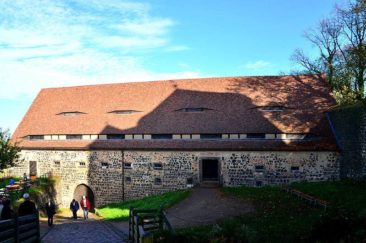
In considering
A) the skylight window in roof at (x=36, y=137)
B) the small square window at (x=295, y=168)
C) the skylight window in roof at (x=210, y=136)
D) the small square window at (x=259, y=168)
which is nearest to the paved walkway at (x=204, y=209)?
the small square window at (x=259, y=168)

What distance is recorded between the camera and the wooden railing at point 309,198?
17.1 meters

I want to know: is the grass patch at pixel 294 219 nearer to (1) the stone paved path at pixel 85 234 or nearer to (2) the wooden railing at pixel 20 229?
(1) the stone paved path at pixel 85 234

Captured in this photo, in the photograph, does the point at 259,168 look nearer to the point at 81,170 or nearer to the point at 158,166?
the point at 158,166

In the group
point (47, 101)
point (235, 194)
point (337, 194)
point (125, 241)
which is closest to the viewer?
point (125, 241)

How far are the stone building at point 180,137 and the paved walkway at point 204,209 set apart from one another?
3312 mm

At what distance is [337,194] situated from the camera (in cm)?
1850

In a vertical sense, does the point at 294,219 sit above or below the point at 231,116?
below

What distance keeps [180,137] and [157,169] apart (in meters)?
2.78

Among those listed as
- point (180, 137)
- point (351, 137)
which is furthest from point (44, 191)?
point (351, 137)

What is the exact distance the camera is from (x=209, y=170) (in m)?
26.5

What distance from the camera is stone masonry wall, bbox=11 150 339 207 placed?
24.5 meters

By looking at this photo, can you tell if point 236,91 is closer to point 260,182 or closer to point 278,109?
point 278,109

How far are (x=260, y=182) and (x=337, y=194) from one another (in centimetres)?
702

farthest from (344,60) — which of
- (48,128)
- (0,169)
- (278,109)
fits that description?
(0,169)
